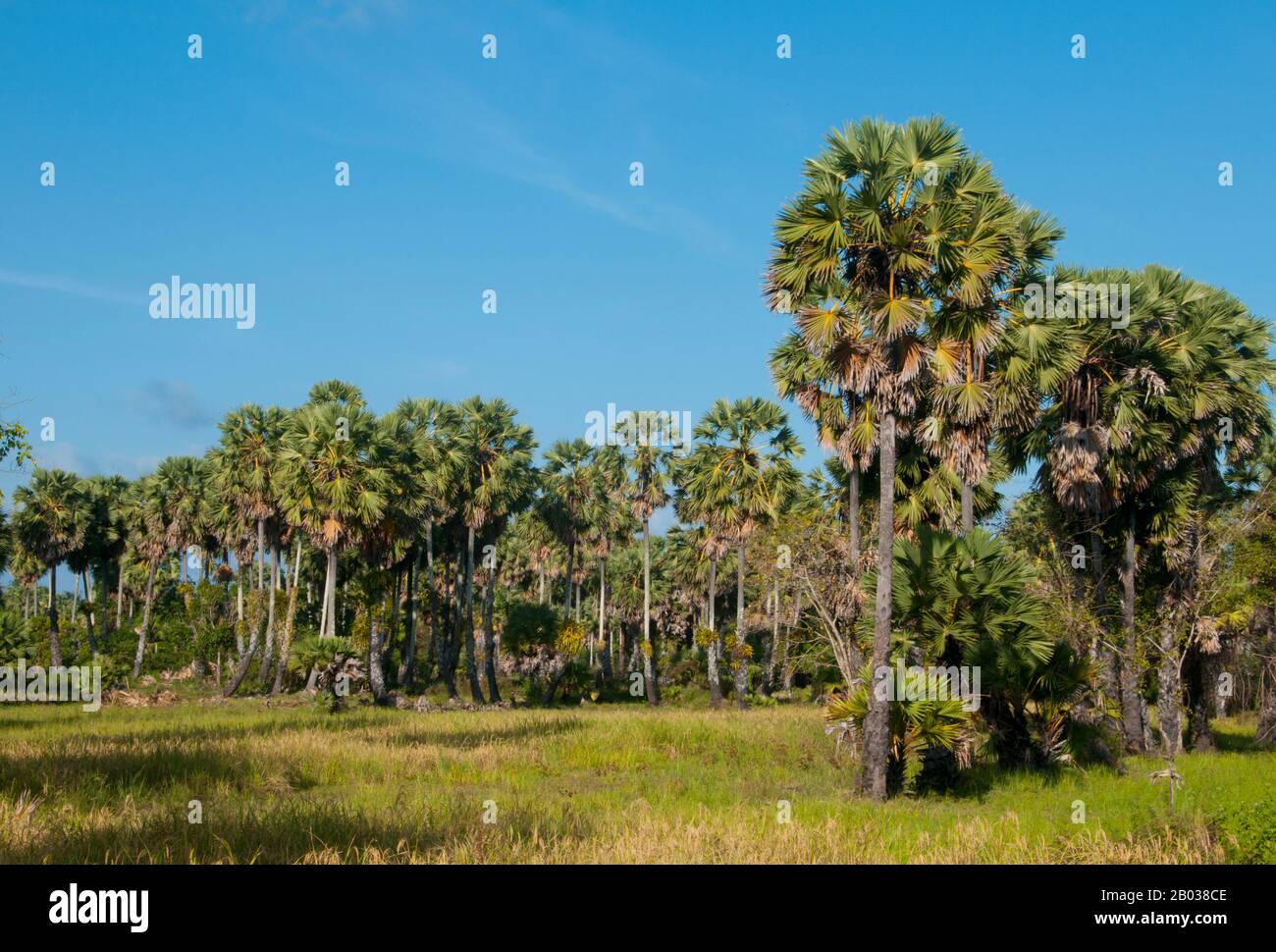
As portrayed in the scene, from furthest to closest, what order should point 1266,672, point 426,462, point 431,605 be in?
point 431,605, point 426,462, point 1266,672

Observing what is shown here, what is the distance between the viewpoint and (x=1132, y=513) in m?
29.7

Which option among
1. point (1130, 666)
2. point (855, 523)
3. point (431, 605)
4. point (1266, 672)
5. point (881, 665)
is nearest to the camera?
point (881, 665)

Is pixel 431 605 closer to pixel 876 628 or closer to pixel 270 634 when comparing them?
pixel 270 634

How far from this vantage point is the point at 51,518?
201 feet
